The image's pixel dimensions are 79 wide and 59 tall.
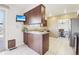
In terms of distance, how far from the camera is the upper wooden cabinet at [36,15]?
1664 millimetres

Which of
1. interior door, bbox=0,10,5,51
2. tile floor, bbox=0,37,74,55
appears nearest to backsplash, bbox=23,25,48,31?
tile floor, bbox=0,37,74,55

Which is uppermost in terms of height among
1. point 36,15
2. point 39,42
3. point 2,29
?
point 36,15

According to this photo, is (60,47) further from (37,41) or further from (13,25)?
(13,25)

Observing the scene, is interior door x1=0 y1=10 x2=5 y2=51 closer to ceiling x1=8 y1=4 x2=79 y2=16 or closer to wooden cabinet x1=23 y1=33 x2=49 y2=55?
ceiling x1=8 y1=4 x2=79 y2=16

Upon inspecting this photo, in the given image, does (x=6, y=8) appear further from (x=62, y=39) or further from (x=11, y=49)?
(x=62, y=39)

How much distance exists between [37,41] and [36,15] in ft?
1.89

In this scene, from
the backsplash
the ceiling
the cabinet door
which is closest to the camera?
the ceiling

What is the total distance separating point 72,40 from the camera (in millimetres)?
1778

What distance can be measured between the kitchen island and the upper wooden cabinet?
0.25m

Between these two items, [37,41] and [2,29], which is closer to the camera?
[2,29]

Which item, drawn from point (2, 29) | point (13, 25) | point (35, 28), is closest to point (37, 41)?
point (35, 28)

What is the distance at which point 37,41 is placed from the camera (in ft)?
6.35

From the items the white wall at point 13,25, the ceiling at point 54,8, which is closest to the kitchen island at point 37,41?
the white wall at point 13,25

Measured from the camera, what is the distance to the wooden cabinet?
1790 millimetres
